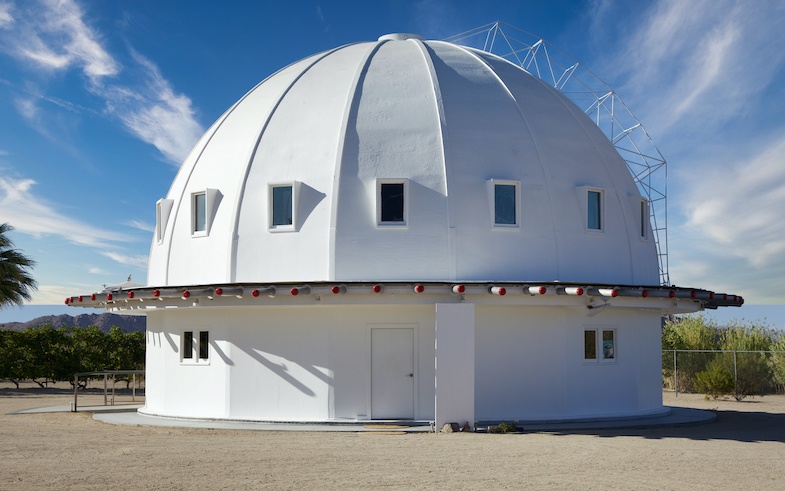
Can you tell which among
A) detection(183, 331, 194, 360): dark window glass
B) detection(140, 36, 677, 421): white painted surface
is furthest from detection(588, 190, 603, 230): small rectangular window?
detection(183, 331, 194, 360): dark window glass

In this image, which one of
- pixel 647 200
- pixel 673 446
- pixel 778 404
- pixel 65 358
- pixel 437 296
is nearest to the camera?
pixel 673 446

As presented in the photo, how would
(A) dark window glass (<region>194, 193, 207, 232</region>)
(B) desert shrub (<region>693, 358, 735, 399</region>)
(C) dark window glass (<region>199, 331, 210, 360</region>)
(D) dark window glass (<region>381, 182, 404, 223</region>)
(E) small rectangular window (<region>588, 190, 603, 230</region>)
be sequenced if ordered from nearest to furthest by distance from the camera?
(D) dark window glass (<region>381, 182, 404, 223</region>)
(C) dark window glass (<region>199, 331, 210, 360</region>)
(E) small rectangular window (<region>588, 190, 603, 230</region>)
(A) dark window glass (<region>194, 193, 207, 232</region>)
(B) desert shrub (<region>693, 358, 735, 399</region>)

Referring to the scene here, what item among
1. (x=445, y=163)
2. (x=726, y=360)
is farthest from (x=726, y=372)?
(x=445, y=163)

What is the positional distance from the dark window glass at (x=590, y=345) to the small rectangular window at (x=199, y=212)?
9.82 meters

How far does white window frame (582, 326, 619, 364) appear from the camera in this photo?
67.4 ft

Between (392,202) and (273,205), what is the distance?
9.51ft

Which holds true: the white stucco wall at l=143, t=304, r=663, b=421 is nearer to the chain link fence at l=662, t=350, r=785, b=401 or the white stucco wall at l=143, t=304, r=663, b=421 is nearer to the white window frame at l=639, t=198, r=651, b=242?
the white window frame at l=639, t=198, r=651, b=242

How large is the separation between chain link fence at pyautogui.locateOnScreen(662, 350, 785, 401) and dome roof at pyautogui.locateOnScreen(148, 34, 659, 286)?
1084 centimetres

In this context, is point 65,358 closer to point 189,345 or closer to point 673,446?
point 189,345

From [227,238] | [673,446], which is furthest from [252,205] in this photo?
[673,446]

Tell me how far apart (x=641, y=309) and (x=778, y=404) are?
11.1 metres

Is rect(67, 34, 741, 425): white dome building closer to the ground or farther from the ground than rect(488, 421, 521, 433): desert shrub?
farther from the ground

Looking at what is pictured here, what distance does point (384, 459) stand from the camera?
45.2ft

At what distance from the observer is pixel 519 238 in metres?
20.0
